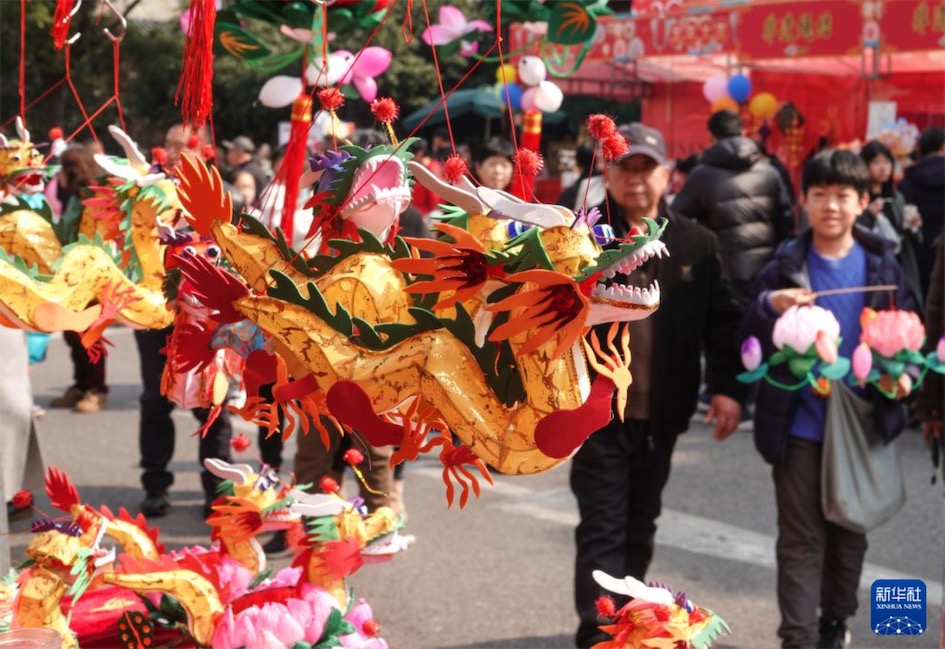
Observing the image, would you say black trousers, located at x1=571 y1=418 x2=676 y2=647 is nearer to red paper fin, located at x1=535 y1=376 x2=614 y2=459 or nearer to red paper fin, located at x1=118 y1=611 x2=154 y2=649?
red paper fin, located at x1=118 y1=611 x2=154 y2=649

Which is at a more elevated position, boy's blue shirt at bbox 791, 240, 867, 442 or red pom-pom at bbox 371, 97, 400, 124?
red pom-pom at bbox 371, 97, 400, 124

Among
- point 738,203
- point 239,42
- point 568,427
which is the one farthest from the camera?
point 738,203

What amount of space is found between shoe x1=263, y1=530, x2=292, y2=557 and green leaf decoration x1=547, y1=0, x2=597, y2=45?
202 centimetres

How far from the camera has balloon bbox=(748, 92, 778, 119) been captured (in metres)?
10.4

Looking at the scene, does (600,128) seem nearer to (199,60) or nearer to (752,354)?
(199,60)

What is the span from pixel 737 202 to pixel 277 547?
2893mm

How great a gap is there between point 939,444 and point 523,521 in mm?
1660

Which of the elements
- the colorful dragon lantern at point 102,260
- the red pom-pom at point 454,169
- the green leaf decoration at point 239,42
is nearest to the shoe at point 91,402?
the green leaf decoration at point 239,42

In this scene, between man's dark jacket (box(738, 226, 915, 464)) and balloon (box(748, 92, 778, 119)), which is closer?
man's dark jacket (box(738, 226, 915, 464))

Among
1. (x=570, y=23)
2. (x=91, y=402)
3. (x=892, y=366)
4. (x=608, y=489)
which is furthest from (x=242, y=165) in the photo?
(x=892, y=366)

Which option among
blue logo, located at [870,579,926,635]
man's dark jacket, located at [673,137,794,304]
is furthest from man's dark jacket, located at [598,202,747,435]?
man's dark jacket, located at [673,137,794,304]

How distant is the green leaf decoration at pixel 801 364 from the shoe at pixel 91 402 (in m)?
4.58

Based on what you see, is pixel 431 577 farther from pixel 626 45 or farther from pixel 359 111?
pixel 359 111

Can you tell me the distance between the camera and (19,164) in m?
2.13
